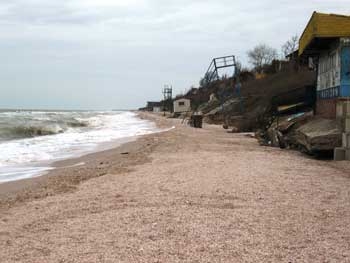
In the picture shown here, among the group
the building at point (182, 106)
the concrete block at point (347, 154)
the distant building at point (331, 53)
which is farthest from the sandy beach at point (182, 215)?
the building at point (182, 106)

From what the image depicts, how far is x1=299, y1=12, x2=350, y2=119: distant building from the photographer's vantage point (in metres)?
17.3

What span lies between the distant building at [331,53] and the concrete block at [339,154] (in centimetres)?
266

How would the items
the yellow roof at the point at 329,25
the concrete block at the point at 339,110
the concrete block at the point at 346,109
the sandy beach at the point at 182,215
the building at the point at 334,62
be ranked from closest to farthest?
the sandy beach at the point at 182,215, the concrete block at the point at 346,109, the concrete block at the point at 339,110, the building at the point at 334,62, the yellow roof at the point at 329,25

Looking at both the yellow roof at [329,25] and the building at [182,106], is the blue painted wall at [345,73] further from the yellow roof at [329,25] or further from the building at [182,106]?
the building at [182,106]

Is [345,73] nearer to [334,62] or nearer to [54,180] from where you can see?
[334,62]

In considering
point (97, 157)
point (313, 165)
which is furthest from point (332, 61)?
point (97, 157)

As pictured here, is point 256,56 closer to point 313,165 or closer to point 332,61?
point 332,61

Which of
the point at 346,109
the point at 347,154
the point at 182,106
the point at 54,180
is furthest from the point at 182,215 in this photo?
the point at 182,106

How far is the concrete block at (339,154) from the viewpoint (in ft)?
47.9

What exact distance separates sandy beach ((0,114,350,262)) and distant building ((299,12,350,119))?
500 cm

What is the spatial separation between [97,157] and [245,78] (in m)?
56.8

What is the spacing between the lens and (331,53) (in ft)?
62.6

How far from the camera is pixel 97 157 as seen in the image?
18.4 metres

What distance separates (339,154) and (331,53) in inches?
227
